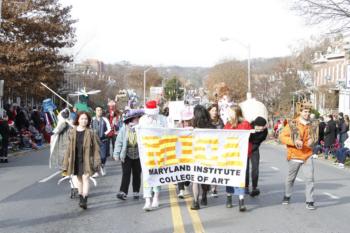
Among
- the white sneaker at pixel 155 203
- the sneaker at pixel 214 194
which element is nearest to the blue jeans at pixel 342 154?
the sneaker at pixel 214 194

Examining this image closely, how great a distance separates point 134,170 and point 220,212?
6.58 feet

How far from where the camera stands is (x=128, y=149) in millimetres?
10406

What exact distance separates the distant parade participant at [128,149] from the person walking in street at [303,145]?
2627 mm

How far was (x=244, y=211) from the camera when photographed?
376 inches

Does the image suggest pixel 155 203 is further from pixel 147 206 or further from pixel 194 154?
pixel 194 154

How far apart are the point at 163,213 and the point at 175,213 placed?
0.20 metres

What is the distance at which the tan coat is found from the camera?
31.6 ft

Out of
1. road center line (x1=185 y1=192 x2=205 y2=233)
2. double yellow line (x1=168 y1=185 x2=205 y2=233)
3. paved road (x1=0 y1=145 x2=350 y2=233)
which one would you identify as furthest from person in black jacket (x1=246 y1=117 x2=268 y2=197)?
road center line (x1=185 y1=192 x2=205 y2=233)

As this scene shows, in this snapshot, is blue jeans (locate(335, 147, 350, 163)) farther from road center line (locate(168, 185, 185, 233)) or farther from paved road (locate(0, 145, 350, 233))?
road center line (locate(168, 185, 185, 233))

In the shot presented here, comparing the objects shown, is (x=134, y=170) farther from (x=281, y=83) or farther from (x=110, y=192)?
(x=281, y=83)

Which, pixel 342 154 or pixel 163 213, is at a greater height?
pixel 163 213

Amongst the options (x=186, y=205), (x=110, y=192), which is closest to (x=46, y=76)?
(x=110, y=192)

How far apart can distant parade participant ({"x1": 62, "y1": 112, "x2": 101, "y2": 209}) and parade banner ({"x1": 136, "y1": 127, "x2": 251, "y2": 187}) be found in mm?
810

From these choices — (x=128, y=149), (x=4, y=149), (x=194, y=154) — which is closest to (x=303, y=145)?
(x=194, y=154)
